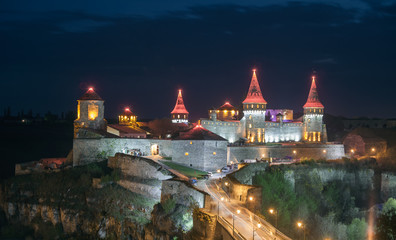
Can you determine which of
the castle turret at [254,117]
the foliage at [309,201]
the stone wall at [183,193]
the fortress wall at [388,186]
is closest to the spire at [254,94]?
the castle turret at [254,117]

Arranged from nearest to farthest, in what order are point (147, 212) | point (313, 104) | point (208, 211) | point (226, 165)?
point (208, 211) → point (147, 212) → point (226, 165) → point (313, 104)

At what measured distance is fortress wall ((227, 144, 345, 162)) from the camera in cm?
4866

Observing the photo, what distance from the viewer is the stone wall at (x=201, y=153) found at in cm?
4491

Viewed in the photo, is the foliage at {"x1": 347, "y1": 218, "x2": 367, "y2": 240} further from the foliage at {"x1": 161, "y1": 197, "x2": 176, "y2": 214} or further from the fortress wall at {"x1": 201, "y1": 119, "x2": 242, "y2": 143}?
the fortress wall at {"x1": 201, "y1": 119, "x2": 242, "y2": 143}

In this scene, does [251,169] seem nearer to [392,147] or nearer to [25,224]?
[25,224]

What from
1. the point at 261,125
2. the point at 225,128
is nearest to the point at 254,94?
the point at 261,125

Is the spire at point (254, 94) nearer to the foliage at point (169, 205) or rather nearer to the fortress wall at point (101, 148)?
the fortress wall at point (101, 148)

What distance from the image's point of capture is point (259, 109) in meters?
53.7

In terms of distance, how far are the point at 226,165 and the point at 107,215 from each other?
1292 centimetres

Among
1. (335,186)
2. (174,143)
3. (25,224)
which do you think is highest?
(174,143)

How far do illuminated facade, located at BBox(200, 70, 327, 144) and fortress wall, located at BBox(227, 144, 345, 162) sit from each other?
2.95m

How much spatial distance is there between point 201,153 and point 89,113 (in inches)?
475

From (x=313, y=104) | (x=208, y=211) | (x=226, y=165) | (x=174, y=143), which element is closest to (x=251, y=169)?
(x=226, y=165)

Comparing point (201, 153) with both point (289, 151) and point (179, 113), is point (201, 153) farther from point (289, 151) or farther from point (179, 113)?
point (179, 113)
